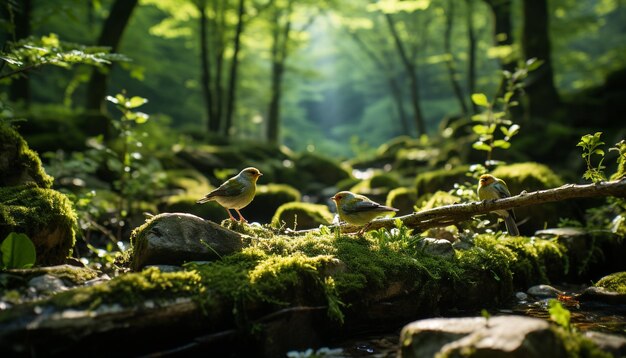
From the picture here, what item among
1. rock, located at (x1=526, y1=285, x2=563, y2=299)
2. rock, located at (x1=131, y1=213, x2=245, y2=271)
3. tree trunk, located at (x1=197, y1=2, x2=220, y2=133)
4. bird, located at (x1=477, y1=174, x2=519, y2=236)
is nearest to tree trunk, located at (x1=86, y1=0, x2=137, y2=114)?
tree trunk, located at (x1=197, y1=2, x2=220, y2=133)

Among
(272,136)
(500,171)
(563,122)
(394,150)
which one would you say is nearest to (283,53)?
(272,136)

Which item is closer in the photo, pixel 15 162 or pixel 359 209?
pixel 359 209

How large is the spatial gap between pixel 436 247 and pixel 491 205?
27.2 inches

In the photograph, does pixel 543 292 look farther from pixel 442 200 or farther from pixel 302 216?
pixel 302 216

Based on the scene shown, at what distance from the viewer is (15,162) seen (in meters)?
4.66

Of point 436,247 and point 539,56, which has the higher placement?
point 539,56

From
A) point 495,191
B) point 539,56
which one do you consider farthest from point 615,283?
point 539,56

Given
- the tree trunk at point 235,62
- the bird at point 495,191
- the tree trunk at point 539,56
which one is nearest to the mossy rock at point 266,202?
the bird at point 495,191

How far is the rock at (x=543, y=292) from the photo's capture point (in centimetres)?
464

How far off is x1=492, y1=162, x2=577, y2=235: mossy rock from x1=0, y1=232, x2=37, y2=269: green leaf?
6002 millimetres

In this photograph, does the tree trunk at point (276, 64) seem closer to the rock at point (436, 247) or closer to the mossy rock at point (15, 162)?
the mossy rock at point (15, 162)

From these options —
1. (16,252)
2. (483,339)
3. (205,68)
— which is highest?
(205,68)

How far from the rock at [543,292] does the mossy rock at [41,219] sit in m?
4.78

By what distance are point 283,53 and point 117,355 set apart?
23.4 metres
